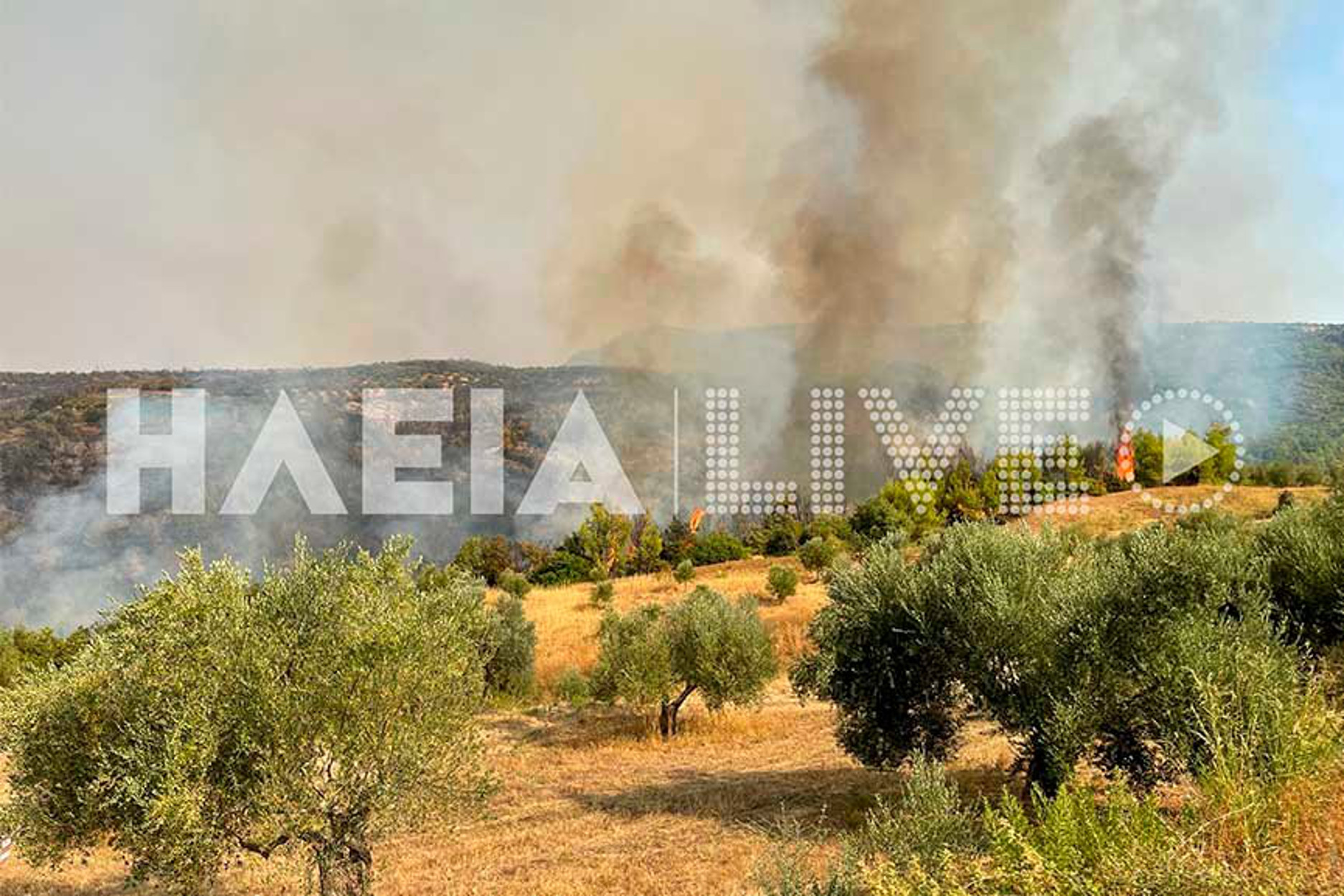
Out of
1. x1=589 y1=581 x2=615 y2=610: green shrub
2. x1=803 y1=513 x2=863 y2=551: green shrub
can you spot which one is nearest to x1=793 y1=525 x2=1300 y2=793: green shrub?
x1=589 y1=581 x2=615 y2=610: green shrub

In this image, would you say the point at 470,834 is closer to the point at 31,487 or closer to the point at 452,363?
the point at 31,487

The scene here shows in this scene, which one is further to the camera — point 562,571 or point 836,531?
point 562,571

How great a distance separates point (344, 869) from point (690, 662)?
17172 millimetres

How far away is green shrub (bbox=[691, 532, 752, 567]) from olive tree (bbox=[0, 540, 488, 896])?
52.5m

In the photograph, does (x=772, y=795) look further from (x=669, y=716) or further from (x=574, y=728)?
(x=574, y=728)

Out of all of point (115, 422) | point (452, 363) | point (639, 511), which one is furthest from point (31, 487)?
point (639, 511)

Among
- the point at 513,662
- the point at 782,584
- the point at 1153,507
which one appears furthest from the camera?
the point at 1153,507

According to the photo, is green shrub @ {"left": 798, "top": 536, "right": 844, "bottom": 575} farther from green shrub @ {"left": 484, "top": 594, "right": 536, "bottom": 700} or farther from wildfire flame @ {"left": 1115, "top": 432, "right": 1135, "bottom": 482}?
wildfire flame @ {"left": 1115, "top": 432, "right": 1135, "bottom": 482}

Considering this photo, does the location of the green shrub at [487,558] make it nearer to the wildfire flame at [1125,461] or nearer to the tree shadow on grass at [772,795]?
the tree shadow on grass at [772,795]

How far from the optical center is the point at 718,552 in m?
64.6

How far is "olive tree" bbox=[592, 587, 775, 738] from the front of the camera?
26.3m

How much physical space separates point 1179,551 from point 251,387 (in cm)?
10539

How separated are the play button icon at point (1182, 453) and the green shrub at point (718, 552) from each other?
32.2 m

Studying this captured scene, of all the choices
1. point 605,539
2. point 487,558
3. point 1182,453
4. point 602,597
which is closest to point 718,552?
point 605,539
